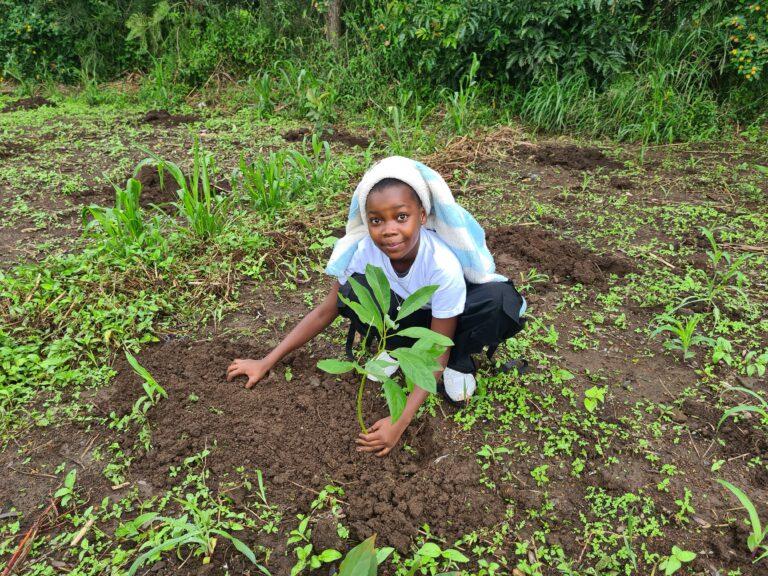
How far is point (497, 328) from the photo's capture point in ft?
6.45

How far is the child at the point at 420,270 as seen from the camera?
1664 mm

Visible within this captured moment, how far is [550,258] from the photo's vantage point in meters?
2.99

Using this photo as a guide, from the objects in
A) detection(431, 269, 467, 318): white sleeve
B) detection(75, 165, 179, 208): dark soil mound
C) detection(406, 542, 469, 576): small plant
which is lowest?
detection(406, 542, 469, 576): small plant

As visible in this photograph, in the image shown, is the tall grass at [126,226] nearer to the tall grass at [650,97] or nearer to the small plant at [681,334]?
the small plant at [681,334]

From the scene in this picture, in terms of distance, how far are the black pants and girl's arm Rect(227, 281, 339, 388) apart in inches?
2.0

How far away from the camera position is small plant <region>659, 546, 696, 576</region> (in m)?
1.48

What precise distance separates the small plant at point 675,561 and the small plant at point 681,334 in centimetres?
98

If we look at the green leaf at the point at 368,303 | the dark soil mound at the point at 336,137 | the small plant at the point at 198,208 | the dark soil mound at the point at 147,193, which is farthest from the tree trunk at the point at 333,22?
the green leaf at the point at 368,303

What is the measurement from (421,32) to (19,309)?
4.16 metres

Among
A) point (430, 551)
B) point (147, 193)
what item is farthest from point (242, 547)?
point (147, 193)

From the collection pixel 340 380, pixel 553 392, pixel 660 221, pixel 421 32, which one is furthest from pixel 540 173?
pixel 340 380

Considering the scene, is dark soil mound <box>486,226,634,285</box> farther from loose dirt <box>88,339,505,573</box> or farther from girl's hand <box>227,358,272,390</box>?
girl's hand <box>227,358,272,390</box>

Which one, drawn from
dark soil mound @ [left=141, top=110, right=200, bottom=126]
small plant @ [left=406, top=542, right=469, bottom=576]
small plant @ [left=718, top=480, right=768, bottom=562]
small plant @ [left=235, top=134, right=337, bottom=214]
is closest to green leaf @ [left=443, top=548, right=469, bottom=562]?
small plant @ [left=406, top=542, right=469, bottom=576]

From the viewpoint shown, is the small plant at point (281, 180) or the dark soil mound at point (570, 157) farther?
the dark soil mound at point (570, 157)
